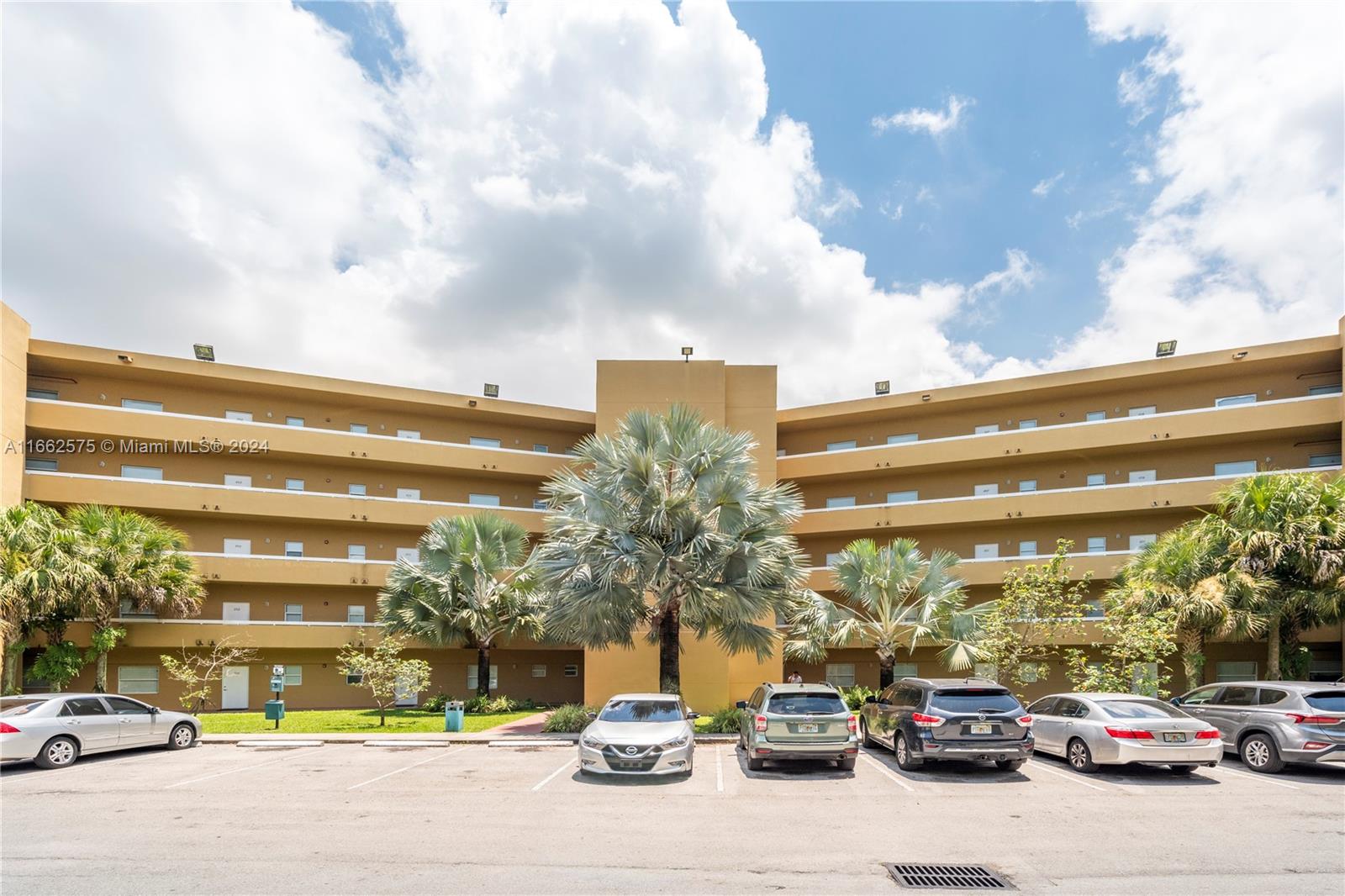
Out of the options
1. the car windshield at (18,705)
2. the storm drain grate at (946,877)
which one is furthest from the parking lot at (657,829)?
the car windshield at (18,705)

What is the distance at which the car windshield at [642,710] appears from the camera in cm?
1494

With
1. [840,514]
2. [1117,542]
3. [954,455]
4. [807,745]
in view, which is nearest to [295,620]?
[840,514]

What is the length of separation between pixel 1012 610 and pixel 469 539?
18185mm

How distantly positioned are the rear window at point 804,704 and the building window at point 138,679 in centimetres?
2645

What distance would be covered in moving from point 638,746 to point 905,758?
5.06m

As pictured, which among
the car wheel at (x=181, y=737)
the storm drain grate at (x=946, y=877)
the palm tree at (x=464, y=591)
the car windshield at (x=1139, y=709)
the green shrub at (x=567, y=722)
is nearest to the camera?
the storm drain grate at (x=946, y=877)

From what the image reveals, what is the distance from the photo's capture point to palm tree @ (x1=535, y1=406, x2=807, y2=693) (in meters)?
20.0

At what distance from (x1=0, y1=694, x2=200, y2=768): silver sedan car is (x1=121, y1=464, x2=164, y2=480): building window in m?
15.3

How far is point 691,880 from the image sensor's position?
8023mm

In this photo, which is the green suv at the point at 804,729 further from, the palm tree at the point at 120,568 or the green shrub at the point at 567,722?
the palm tree at the point at 120,568

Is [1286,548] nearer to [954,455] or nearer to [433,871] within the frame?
[954,455]

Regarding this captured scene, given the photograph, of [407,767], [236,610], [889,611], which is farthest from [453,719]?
[236,610]

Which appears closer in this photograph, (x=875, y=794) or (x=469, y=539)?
(x=875, y=794)

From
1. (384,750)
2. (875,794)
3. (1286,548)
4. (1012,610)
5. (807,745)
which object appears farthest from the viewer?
(1012,610)
